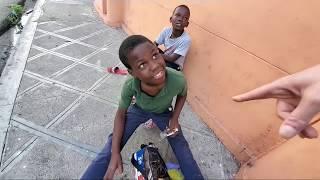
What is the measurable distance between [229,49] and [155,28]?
182 centimetres

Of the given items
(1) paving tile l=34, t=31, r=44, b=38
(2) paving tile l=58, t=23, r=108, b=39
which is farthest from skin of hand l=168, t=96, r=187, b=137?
(1) paving tile l=34, t=31, r=44, b=38

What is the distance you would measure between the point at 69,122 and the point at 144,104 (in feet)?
3.32

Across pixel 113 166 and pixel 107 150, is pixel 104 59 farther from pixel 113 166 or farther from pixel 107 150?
pixel 113 166

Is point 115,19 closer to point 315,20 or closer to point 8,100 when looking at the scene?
point 8,100

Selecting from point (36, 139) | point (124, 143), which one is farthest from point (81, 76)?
point (124, 143)

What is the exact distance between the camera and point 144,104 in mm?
2271

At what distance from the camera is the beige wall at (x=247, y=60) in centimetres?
205

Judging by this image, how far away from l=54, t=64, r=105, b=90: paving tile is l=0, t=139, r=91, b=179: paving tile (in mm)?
1127

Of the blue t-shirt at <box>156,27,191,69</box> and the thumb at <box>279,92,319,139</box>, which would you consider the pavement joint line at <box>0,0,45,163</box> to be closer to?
the blue t-shirt at <box>156,27,191,69</box>

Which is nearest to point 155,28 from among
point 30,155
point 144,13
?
point 144,13

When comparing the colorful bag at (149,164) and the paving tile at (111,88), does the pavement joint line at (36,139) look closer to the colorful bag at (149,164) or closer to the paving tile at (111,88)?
the colorful bag at (149,164)

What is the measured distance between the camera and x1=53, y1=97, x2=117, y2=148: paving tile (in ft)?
9.00

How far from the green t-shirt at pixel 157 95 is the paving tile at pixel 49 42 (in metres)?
2.87

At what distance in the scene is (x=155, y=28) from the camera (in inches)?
171
